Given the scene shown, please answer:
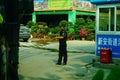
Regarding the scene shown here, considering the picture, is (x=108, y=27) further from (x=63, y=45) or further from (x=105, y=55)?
(x=63, y=45)

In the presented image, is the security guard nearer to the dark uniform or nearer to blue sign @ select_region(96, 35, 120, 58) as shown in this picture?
the dark uniform

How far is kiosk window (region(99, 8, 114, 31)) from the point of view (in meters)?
12.7

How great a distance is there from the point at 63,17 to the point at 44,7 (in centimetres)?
294

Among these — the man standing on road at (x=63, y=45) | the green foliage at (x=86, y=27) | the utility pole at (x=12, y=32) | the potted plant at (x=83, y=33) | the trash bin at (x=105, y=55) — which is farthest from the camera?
the green foliage at (x=86, y=27)

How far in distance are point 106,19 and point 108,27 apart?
1.19 feet

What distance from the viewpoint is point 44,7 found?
36.3 meters

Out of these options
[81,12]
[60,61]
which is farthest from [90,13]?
[60,61]

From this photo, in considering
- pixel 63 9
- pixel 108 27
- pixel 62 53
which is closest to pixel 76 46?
pixel 62 53

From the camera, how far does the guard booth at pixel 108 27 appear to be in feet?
40.9

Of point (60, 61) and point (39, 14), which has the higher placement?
point (39, 14)

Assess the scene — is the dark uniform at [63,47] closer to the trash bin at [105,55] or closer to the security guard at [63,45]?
the security guard at [63,45]

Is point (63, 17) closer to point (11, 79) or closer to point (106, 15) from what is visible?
point (106, 15)

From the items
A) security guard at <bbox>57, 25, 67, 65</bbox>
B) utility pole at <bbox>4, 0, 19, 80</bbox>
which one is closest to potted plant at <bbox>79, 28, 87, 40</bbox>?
security guard at <bbox>57, 25, 67, 65</bbox>

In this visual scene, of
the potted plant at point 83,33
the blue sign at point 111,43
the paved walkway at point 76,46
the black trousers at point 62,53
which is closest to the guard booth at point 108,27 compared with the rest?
the blue sign at point 111,43
